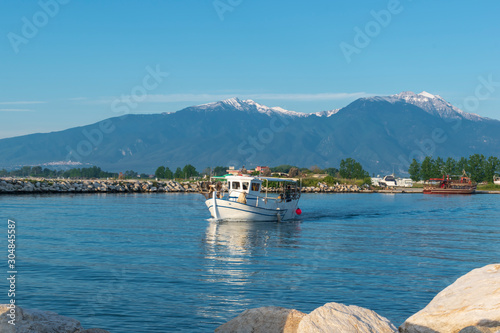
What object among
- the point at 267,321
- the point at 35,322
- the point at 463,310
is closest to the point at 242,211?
the point at 267,321

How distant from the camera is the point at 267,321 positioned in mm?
12938

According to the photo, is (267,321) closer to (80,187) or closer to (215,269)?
(215,269)

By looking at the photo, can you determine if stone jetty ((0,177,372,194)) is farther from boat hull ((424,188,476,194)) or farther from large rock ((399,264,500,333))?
large rock ((399,264,500,333))

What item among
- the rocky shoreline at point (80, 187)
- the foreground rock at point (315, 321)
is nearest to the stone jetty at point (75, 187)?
the rocky shoreline at point (80, 187)

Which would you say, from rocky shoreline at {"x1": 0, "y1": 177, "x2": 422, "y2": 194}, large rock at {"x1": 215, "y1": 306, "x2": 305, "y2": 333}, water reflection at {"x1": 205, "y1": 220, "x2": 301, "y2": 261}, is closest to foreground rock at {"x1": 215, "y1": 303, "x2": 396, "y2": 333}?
large rock at {"x1": 215, "y1": 306, "x2": 305, "y2": 333}

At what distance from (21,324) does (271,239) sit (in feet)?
105

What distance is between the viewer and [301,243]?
1551 inches

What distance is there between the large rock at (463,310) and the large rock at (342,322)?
904 millimetres

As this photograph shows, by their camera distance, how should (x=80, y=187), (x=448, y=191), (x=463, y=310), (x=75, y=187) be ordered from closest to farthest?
1. (x=463, y=310)
2. (x=75, y=187)
3. (x=80, y=187)
4. (x=448, y=191)

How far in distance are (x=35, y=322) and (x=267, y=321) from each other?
5.32m

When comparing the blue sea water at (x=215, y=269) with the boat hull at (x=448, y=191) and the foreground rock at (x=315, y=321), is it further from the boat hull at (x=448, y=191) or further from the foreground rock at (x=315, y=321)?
the boat hull at (x=448, y=191)

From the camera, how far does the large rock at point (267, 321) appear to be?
1273 centimetres

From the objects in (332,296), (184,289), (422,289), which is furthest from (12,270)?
(422,289)

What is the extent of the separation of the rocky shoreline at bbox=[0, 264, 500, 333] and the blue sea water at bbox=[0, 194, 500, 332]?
4.06m
